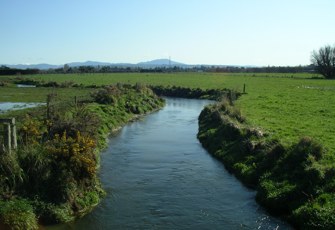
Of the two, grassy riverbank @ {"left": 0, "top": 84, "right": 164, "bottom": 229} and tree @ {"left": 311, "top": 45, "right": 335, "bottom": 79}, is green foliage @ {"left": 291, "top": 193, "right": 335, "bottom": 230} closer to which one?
grassy riverbank @ {"left": 0, "top": 84, "right": 164, "bottom": 229}

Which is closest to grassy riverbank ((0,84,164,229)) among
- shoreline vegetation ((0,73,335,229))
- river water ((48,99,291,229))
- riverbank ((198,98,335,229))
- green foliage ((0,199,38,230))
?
green foliage ((0,199,38,230))

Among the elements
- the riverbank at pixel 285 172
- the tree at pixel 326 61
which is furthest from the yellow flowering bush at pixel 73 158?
the tree at pixel 326 61

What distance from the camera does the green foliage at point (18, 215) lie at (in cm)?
1409

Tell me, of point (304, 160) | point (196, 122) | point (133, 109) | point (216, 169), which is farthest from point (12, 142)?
point (133, 109)

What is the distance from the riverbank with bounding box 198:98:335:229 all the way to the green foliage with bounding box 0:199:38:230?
936 cm

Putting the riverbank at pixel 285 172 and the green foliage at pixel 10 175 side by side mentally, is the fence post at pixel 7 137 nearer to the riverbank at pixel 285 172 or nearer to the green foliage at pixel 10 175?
the green foliage at pixel 10 175

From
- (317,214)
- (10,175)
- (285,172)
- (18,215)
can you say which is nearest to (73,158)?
(10,175)

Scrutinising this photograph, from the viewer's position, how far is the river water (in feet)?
51.8

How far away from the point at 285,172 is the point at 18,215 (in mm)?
11646

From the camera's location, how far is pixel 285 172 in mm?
19078

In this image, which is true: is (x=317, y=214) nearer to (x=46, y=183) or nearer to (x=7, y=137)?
(x=46, y=183)

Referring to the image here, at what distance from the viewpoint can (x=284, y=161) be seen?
65.7 feet

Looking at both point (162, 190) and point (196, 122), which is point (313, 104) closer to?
point (196, 122)

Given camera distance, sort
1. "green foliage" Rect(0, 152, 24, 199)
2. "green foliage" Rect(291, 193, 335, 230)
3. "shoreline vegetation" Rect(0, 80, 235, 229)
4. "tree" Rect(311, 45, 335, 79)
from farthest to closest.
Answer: "tree" Rect(311, 45, 335, 79), "green foliage" Rect(0, 152, 24, 199), "shoreline vegetation" Rect(0, 80, 235, 229), "green foliage" Rect(291, 193, 335, 230)
